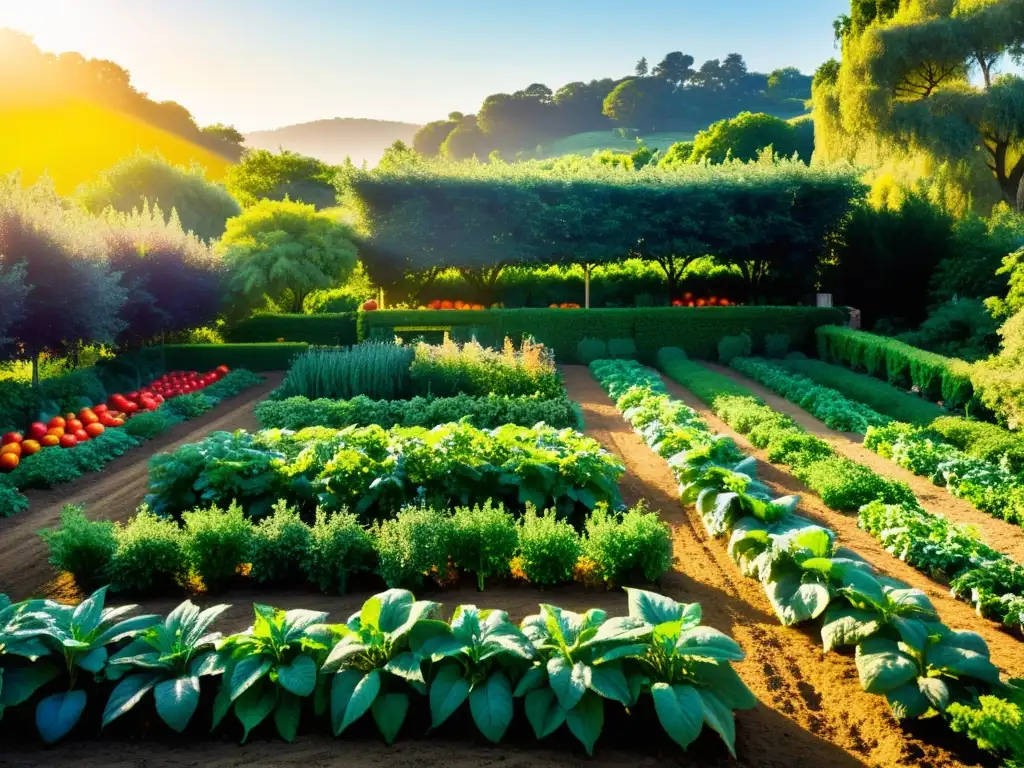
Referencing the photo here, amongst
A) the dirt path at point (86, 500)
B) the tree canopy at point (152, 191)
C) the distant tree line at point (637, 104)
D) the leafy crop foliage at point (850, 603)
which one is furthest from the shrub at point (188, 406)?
the distant tree line at point (637, 104)

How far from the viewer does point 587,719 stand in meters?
3.70

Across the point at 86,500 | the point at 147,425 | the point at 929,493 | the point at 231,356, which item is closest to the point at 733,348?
the point at 231,356

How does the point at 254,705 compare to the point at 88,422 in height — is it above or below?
above

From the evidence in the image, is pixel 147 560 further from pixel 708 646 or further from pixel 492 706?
pixel 708 646

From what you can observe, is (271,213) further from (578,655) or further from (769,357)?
(578,655)

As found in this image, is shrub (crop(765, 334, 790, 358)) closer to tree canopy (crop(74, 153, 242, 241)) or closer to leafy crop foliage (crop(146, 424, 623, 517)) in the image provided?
leafy crop foliage (crop(146, 424, 623, 517))

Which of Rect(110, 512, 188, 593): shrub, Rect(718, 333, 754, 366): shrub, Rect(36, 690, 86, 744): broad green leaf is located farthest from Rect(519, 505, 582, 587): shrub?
Rect(718, 333, 754, 366): shrub

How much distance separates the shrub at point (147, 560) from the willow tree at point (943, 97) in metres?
24.3

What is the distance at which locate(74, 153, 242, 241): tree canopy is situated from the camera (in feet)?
112

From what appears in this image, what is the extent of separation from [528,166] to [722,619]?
65.9ft

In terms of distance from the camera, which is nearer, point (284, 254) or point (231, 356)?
A: point (231, 356)

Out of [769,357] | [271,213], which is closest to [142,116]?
[271,213]

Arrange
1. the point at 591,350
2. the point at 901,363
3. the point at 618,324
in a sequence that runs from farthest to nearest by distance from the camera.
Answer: the point at 618,324
the point at 591,350
the point at 901,363

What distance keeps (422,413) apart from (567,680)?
6.53 metres
